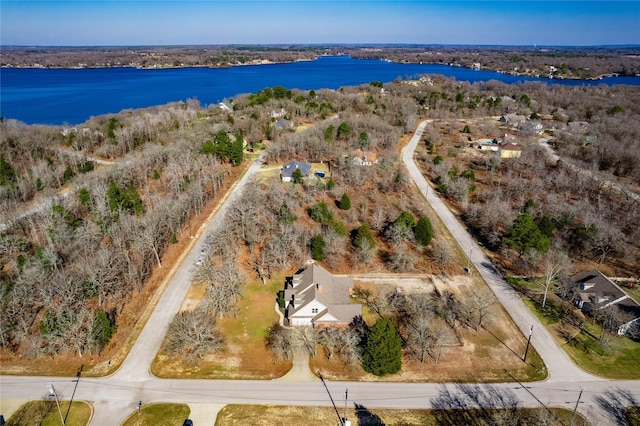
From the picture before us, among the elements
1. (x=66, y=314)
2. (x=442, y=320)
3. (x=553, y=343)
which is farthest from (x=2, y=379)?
(x=553, y=343)

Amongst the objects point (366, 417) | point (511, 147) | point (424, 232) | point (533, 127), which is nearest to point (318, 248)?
point (424, 232)

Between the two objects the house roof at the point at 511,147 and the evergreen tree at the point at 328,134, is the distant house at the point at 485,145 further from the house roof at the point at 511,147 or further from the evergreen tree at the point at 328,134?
the evergreen tree at the point at 328,134

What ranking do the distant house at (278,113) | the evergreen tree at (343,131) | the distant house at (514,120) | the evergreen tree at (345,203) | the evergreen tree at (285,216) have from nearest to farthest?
the evergreen tree at (285,216), the evergreen tree at (345,203), the evergreen tree at (343,131), the distant house at (278,113), the distant house at (514,120)

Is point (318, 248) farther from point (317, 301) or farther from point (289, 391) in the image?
point (289, 391)

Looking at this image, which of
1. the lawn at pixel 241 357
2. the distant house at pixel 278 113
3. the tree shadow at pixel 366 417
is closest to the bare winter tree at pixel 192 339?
the lawn at pixel 241 357

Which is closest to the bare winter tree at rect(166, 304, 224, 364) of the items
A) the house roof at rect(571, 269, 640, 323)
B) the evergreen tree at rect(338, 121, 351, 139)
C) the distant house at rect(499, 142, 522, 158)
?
the house roof at rect(571, 269, 640, 323)

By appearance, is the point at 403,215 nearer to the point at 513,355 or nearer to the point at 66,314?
the point at 513,355
